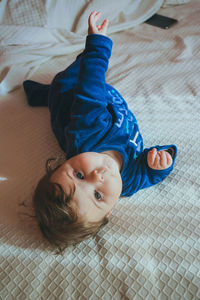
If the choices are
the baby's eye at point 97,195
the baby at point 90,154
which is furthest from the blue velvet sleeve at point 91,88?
the baby's eye at point 97,195

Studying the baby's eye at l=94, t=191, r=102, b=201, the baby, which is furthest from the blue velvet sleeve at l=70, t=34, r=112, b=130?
the baby's eye at l=94, t=191, r=102, b=201

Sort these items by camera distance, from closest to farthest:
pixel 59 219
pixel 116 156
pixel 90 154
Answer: pixel 59 219, pixel 90 154, pixel 116 156

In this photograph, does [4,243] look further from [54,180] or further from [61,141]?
[61,141]

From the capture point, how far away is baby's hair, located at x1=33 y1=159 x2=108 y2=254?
71 centimetres

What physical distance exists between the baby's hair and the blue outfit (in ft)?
0.63

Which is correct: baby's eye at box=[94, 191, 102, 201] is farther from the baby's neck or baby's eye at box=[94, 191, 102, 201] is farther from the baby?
the baby's neck

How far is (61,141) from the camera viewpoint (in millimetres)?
997

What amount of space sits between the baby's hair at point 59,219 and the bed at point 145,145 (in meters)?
0.03

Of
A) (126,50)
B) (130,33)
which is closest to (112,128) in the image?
(126,50)

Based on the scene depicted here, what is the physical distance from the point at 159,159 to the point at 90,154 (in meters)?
0.22

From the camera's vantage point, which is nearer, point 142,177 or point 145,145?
point 142,177

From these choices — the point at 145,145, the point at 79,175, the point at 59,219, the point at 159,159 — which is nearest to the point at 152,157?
the point at 159,159

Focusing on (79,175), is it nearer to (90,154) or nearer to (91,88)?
(90,154)

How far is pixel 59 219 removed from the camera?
706 mm
